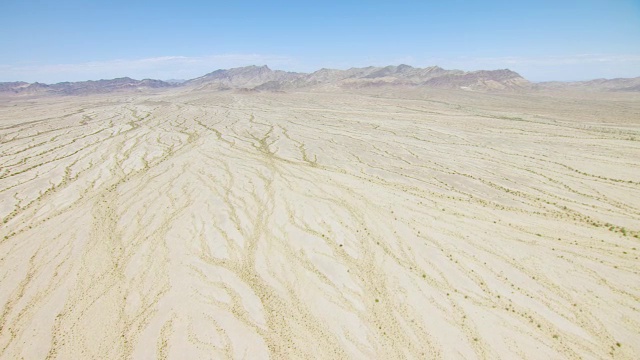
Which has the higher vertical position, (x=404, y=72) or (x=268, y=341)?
(x=404, y=72)

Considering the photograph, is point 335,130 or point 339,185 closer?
point 339,185

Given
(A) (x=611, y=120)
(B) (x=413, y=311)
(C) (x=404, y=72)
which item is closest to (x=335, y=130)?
(B) (x=413, y=311)

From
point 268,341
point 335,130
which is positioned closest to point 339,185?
point 268,341

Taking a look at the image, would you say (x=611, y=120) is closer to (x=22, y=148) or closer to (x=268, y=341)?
(x=268, y=341)

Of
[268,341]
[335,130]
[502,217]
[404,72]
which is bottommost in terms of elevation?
[268,341]

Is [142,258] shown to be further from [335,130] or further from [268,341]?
[335,130]

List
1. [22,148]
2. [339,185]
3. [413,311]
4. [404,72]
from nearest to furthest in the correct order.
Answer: [413,311] < [339,185] < [22,148] < [404,72]

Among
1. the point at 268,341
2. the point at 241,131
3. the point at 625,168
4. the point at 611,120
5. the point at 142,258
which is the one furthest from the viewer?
the point at 611,120
